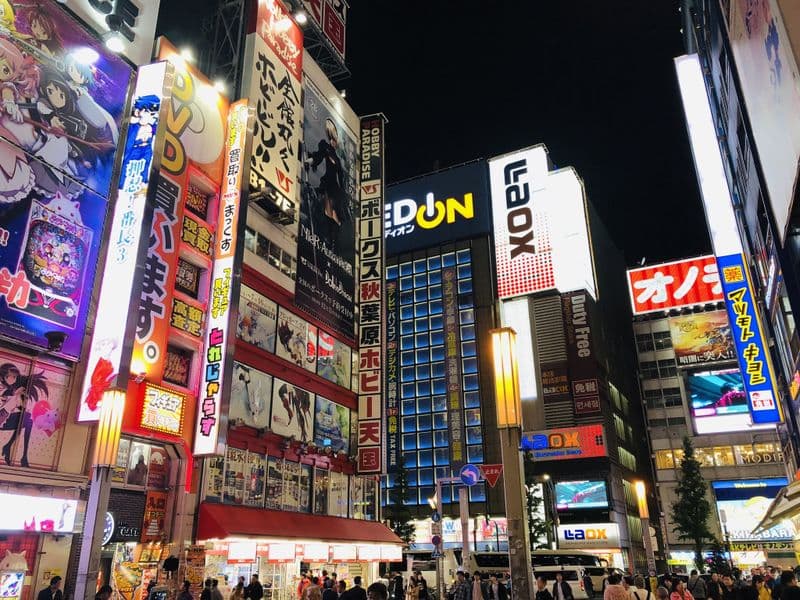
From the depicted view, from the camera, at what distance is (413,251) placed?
2566 inches

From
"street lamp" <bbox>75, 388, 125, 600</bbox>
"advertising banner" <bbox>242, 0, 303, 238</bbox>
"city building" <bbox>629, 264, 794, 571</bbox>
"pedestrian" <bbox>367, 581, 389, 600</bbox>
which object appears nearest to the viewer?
"pedestrian" <bbox>367, 581, 389, 600</bbox>

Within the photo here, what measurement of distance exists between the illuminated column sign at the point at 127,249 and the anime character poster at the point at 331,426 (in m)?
11.5

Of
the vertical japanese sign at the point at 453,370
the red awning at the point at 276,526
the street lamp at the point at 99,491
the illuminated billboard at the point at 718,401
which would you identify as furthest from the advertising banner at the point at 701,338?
the street lamp at the point at 99,491

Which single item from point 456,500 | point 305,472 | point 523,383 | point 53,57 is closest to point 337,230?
point 305,472

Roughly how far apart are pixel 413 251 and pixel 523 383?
63.2 feet

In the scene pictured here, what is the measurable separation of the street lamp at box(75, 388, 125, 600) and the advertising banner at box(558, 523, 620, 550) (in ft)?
158

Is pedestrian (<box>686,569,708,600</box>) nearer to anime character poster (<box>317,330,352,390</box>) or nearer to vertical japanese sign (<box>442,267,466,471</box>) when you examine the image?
anime character poster (<box>317,330,352,390</box>)

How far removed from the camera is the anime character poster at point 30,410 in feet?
43.7

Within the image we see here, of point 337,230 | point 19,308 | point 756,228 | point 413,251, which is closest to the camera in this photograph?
point 19,308

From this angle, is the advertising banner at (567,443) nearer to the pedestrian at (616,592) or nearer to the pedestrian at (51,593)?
the pedestrian at (616,592)

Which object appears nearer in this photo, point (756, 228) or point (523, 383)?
point (756, 228)

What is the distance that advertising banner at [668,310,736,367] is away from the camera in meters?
65.2

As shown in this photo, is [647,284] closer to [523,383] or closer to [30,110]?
[523,383]

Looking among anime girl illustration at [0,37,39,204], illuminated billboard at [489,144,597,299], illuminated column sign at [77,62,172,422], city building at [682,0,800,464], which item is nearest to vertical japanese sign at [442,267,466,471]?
illuminated billboard at [489,144,597,299]
